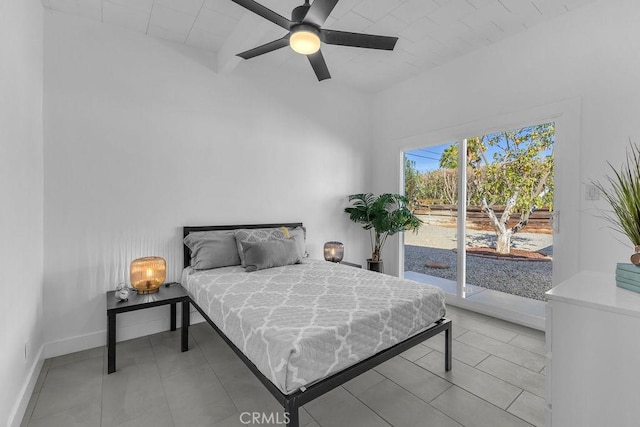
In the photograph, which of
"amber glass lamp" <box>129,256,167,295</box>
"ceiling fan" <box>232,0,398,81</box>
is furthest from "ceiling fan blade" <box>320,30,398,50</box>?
"amber glass lamp" <box>129,256,167,295</box>

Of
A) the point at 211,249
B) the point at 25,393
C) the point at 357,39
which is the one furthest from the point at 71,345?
the point at 357,39

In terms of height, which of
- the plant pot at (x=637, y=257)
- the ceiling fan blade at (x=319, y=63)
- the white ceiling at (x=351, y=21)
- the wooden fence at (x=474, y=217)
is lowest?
the plant pot at (x=637, y=257)

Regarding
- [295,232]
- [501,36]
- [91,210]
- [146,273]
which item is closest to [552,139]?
[501,36]

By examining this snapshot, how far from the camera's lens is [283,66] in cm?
383

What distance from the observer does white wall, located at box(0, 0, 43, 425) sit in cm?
162

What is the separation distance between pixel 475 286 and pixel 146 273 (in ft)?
12.2

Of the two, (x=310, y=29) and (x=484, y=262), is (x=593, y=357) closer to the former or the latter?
(x=310, y=29)

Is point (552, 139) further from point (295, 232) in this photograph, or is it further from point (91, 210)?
point (91, 210)

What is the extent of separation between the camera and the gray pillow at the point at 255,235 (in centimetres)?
315

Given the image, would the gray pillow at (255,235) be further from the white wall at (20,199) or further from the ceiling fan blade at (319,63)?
the ceiling fan blade at (319,63)

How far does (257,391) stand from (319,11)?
8.45 ft

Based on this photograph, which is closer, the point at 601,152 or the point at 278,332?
the point at 278,332

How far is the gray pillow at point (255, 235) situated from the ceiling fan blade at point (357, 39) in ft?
6.58

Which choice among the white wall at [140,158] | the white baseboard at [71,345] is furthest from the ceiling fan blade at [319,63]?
the white baseboard at [71,345]
